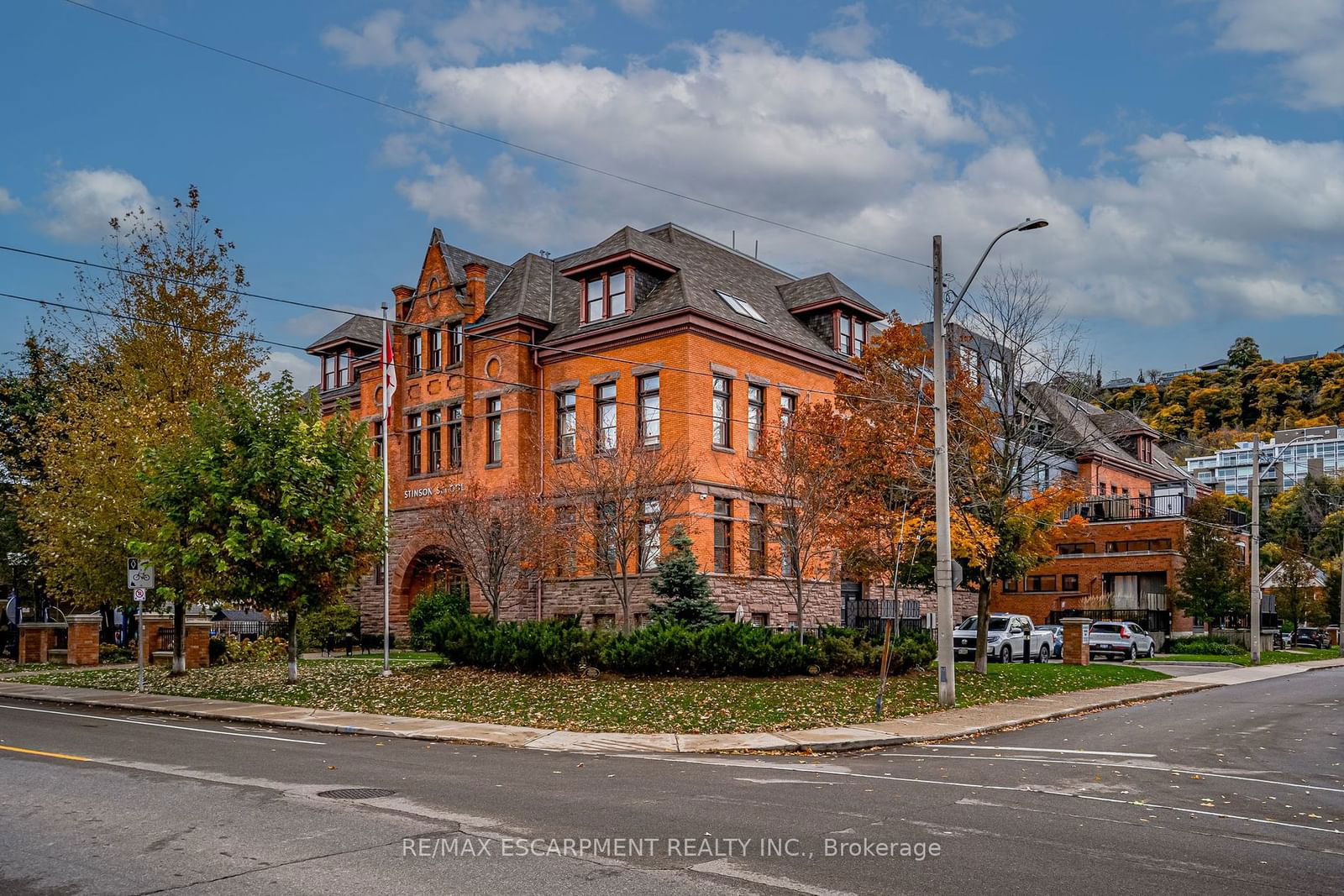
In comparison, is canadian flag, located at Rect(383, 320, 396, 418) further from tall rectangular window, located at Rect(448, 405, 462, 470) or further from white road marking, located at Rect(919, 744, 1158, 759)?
white road marking, located at Rect(919, 744, 1158, 759)

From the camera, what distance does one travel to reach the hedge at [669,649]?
2547 cm

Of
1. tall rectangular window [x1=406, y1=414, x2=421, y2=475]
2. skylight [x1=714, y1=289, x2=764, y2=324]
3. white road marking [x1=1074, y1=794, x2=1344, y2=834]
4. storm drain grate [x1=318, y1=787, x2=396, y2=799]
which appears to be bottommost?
white road marking [x1=1074, y1=794, x2=1344, y2=834]

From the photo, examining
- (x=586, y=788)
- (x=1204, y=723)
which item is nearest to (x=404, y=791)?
(x=586, y=788)

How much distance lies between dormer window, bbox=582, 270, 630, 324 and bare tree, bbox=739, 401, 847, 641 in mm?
8255

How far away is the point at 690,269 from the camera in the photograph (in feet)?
133

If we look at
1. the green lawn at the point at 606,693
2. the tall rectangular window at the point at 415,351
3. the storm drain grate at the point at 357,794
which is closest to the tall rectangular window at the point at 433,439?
the tall rectangular window at the point at 415,351

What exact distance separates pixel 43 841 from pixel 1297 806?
39.0 ft

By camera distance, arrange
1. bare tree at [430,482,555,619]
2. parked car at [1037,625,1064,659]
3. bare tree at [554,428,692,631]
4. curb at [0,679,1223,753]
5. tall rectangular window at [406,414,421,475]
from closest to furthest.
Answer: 1. curb at [0,679,1223,753]
2. bare tree at [554,428,692,631]
3. bare tree at [430,482,555,619]
4. parked car at [1037,625,1064,659]
5. tall rectangular window at [406,414,421,475]

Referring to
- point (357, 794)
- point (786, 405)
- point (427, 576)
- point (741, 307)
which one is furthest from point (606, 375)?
point (357, 794)

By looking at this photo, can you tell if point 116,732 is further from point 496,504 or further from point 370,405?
point 370,405

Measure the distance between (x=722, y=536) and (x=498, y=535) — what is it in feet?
26.7

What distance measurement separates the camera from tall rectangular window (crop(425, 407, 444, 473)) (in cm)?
4431

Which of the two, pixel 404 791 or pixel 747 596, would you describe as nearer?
pixel 404 791

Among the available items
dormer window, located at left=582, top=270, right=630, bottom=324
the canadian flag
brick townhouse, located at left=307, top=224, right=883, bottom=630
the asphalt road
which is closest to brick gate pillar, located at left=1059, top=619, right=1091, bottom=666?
brick townhouse, located at left=307, top=224, right=883, bottom=630
